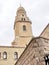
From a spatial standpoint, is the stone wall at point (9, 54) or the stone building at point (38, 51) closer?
the stone building at point (38, 51)

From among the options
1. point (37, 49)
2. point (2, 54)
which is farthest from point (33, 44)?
point (2, 54)

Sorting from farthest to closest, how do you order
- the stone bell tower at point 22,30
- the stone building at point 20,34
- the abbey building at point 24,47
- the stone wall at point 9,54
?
the stone bell tower at point 22,30 → the stone building at point 20,34 → the stone wall at point 9,54 → the abbey building at point 24,47

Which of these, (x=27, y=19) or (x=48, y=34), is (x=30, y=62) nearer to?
(x=48, y=34)

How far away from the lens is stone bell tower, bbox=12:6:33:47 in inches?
1836

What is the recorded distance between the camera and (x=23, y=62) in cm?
1420

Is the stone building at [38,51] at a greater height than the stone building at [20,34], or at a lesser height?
lesser

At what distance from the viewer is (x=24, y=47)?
1597 inches

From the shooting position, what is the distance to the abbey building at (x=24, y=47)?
12008 mm

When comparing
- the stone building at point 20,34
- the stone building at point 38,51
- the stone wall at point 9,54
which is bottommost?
the stone building at point 38,51

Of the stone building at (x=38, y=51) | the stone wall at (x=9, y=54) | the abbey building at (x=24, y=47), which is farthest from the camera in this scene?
the stone wall at (x=9, y=54)

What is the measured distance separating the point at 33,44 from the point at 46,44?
74 cm

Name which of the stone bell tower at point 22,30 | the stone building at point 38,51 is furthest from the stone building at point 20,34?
the stone building at point 38,51

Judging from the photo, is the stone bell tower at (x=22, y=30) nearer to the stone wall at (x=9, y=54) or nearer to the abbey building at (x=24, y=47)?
the abbey building at (x=24, y=47)

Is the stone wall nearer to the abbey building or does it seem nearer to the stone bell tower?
the abbey building
